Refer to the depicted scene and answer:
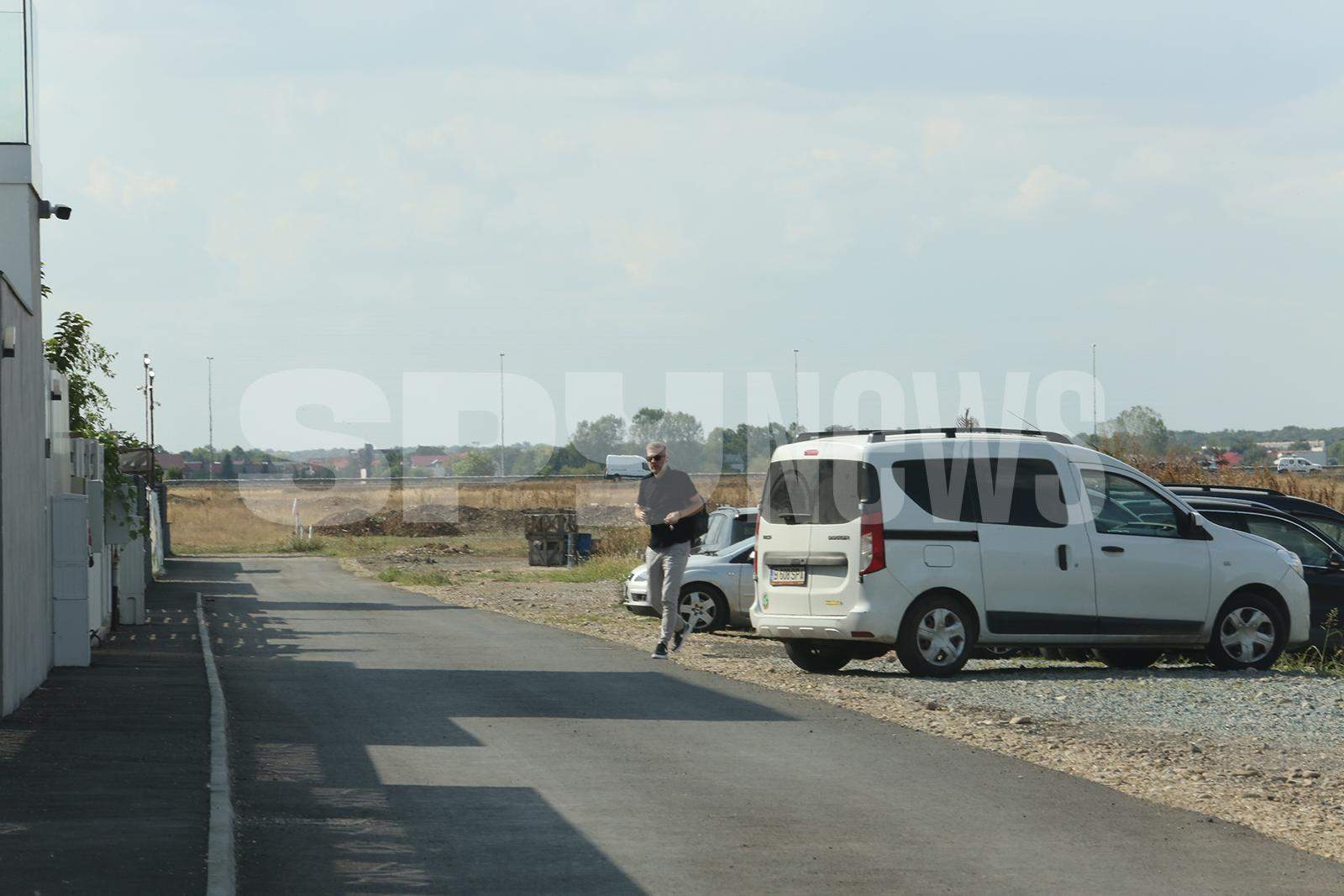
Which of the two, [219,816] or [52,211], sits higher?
[52,211]

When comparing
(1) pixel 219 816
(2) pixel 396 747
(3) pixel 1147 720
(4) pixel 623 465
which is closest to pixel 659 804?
(1) pixel 219 816

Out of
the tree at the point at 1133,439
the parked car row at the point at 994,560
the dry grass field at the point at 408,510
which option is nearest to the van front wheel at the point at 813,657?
the parked car row at the point at 994,560

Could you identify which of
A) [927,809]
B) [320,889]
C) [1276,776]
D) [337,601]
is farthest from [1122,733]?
[337,601]

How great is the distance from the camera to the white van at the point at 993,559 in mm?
14969

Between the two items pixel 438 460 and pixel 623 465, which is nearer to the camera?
pixel 438 460

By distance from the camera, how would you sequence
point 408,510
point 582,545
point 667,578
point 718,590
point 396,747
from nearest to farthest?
1. point 396,747
2. point 667,578
3. point 718,590
4. point 582,545
5. point 408,510

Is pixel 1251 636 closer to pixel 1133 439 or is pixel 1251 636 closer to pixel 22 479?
pixel 22 479

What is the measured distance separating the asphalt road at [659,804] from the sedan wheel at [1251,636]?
464 centimetres

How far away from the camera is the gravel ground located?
9211 millimetres

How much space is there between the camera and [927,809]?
874 cm

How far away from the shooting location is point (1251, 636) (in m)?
15.7

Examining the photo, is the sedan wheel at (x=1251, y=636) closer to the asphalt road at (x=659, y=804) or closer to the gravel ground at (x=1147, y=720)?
the gravel ground at (x=1147, y=720)

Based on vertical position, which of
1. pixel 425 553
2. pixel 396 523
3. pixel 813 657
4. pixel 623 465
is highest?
pixel 623 465

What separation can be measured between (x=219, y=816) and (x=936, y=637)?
8.46 meters
